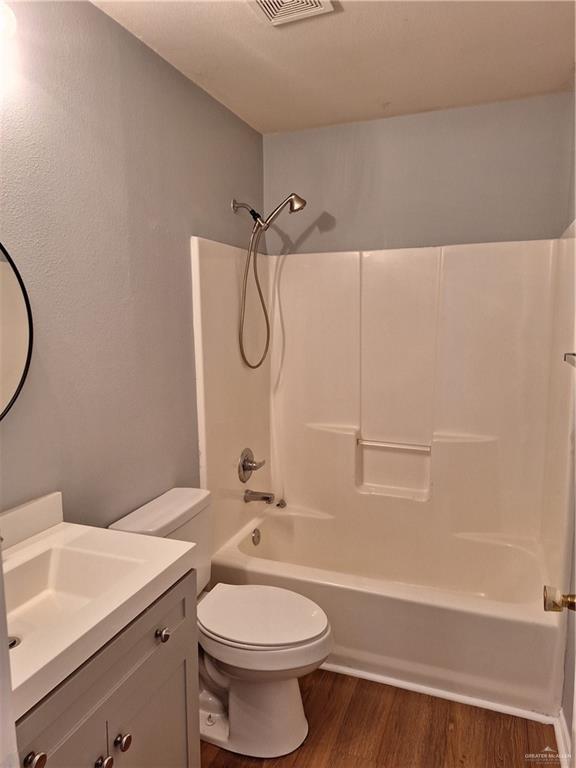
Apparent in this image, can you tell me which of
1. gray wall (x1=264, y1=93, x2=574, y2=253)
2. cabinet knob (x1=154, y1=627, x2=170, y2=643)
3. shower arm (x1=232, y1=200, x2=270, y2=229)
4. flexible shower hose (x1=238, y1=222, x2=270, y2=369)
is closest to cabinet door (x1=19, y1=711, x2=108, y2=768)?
cabinet knob (x1=154, y1=627, x2=170, y2=643)

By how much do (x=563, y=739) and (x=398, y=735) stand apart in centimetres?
53

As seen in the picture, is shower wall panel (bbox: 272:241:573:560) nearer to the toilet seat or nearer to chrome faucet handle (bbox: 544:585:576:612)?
the toilet seat

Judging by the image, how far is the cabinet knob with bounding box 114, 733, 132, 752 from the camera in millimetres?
1106

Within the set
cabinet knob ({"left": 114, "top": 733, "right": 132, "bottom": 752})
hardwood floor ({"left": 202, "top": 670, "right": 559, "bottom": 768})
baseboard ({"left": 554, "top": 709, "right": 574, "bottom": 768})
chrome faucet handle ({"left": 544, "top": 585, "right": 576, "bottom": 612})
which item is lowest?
hardwood floor ({"left": 202, "top": 670, "right": 559, "bottom": 768})

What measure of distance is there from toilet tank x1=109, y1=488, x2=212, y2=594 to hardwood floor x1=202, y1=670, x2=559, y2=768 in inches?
24.4

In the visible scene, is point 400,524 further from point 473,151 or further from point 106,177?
point 106,177

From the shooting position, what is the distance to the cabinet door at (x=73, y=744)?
915mm

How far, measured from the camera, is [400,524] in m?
2.64

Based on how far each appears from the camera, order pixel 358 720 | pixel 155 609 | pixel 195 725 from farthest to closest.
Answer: pixel 358 720 < pixel 195 725 < pixel 155 609

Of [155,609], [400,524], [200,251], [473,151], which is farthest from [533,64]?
[155,609]

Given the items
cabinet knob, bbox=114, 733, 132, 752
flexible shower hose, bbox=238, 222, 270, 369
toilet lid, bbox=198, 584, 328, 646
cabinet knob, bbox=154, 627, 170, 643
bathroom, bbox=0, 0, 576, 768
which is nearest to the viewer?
cabinet knob, bbox=114, 733, 132, 752

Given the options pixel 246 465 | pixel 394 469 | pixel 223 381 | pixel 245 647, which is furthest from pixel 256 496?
pixel 245 647

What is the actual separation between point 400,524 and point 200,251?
1603 mm

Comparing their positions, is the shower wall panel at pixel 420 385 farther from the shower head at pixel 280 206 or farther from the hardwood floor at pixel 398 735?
the hardwood floor at pixel 398 735
